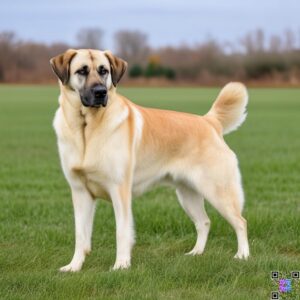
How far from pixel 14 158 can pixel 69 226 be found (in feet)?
24.4

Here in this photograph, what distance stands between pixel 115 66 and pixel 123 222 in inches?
52.1

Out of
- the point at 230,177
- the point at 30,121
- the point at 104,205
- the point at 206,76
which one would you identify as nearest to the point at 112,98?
the point at 230,177

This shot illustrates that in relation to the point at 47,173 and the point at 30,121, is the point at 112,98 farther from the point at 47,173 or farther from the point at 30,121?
the point at 30,121

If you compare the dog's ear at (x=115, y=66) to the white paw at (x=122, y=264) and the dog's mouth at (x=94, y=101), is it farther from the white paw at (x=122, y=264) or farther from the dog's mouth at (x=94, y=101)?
the white paw at (x=122, y=264)

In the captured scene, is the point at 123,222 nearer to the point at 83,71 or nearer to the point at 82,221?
the point at 82,221

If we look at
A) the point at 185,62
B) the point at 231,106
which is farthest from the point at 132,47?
the point at 231,106

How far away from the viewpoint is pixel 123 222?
579cm

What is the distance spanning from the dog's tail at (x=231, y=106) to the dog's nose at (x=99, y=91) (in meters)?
1.53

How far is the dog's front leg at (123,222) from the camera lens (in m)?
5.72

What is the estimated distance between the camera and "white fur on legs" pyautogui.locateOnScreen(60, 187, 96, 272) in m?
5.89

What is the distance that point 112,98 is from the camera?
570 centimetres

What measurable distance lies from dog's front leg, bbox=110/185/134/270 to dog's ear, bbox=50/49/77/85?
3.33 feet

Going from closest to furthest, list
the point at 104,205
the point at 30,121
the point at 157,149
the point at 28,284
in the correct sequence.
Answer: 1. the point at 28,284
2. the point at 157,149
3. the point at 104,205
4. the point at 30,121

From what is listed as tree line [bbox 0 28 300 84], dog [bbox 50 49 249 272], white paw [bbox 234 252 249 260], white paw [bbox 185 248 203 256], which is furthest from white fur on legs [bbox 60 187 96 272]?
tree line [bbox 0 28 300 84]
